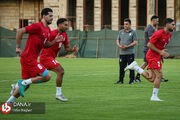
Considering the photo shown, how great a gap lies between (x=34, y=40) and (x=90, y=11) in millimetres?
50399

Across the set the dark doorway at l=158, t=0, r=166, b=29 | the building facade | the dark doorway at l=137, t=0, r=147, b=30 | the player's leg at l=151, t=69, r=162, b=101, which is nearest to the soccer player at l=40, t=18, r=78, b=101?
the player's leg at l=151, t=69, r=162, b=101

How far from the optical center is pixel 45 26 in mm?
9961

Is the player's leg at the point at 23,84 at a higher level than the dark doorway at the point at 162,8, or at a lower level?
lower

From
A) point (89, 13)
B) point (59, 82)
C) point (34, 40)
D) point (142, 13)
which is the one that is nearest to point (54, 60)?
point (59, 82)

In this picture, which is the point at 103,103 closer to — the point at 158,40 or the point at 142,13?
the point at 158,40

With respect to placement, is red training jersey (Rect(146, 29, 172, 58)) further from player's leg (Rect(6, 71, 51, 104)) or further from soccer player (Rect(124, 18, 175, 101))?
player's leg (Rect(6, 71, 51, 104))

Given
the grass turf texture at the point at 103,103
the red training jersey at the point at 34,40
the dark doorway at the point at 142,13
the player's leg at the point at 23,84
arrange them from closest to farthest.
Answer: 1. the grass turf texture at the point at 103,103
2. the player's leg at the point at 23,84
3. the red training jersey at the point at 34,40
4. the dark doorway at the point at 142,13

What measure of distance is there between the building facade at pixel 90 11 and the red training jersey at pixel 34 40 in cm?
3948

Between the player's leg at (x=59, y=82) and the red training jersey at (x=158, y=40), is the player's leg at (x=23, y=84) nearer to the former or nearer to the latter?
the player's leg at (x=59, y=82)

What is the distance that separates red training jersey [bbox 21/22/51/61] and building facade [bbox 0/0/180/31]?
39478 mm

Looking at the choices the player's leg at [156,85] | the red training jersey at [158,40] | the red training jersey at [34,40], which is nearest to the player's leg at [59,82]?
the red training jersey at [34,40]

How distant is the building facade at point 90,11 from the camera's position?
52.5m

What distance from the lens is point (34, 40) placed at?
383 inches

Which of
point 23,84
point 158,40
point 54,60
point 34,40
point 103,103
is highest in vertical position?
point 34,40
